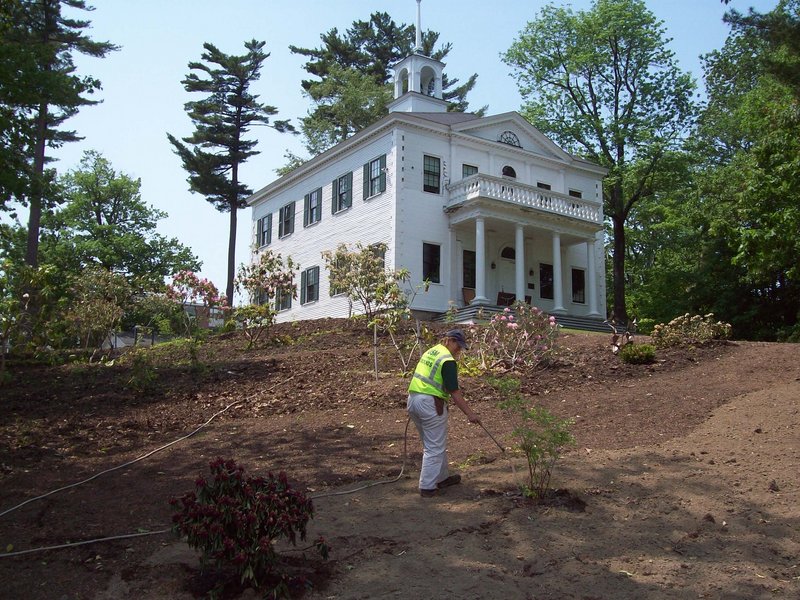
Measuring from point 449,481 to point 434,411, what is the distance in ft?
2.19

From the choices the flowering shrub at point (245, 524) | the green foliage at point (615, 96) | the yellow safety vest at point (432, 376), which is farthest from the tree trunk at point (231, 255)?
the flowering shrub at point (245, 524)

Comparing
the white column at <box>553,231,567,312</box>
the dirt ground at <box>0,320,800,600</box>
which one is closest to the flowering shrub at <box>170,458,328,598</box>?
the dirt ground at <box>0,320,800,600</box>

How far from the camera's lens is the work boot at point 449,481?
6999mm

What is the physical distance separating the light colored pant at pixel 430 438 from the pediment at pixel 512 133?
2066 centimetres

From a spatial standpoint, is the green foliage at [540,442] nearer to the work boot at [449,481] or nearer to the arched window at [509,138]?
the work boot at [449,481]

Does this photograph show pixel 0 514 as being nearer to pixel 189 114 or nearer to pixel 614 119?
pixel 614 119

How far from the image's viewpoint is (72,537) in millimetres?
6094

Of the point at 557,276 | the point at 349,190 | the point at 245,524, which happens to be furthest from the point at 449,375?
the point at 349,190

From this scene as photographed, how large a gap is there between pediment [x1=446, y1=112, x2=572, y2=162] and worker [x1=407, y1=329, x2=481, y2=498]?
20.5 meters

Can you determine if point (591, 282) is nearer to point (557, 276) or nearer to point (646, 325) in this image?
point (557, 276)

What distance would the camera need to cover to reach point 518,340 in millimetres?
12859

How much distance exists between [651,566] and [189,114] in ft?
131

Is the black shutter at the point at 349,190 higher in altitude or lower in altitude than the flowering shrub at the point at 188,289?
higher

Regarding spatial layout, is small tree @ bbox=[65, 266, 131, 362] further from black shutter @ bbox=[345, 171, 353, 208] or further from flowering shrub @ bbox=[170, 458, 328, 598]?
flowering shrub @ bbox=[170, 458, 328, 598]
